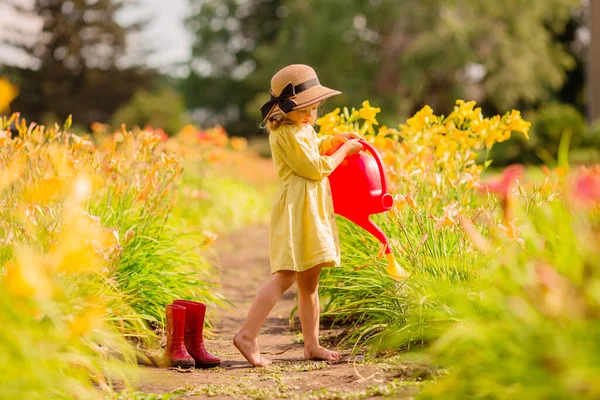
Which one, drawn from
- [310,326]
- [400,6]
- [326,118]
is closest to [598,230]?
[310,326]

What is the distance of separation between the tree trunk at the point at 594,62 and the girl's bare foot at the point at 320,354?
75.3 feet

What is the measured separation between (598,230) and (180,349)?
6.64 ft

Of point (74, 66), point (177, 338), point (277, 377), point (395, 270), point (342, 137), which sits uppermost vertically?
point (74, 66)

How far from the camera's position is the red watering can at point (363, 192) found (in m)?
3.45

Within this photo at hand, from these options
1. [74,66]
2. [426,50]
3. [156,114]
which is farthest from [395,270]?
[74,66]

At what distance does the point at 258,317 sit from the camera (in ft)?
11.1

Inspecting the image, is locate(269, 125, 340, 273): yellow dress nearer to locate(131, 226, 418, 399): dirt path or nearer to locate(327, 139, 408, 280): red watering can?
locate(327, 139, 408, 280): red watering can

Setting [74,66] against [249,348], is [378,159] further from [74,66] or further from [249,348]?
[74,66]

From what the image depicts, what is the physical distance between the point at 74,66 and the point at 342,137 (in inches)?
1296

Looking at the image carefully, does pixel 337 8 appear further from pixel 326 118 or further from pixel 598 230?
pixel 598 230

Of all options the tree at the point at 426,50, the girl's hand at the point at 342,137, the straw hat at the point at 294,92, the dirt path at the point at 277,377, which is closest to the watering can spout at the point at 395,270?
the dirt path at the point at 277,377

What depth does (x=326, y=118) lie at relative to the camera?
4.20m

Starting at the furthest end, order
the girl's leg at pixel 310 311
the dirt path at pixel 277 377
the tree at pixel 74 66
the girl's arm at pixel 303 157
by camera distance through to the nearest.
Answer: the tree at pixel 74 66, the girl's leg at pixel 310 311, the girl's arm at pixel 303 157, the dirt path at pixel 277 377

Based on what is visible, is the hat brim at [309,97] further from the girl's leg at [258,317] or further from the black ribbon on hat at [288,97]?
the girl's leg at [258,317]
